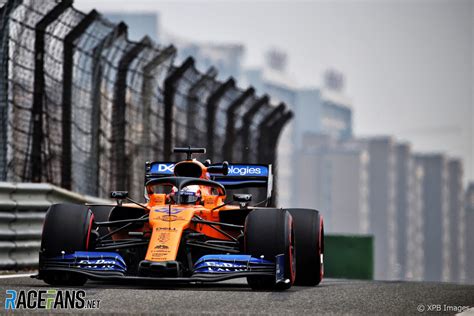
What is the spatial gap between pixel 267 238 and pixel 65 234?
5.45ft

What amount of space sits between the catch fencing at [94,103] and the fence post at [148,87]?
14 mm

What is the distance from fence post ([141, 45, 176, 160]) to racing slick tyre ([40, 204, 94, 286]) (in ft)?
25.0

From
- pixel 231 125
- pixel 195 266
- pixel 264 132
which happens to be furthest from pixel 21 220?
pixel 264 132

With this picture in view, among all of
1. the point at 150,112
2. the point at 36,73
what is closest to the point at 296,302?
the point at 36,73

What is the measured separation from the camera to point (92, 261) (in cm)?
1102

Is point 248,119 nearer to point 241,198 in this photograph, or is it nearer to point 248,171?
point 248,171

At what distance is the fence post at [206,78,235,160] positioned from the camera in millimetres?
20953

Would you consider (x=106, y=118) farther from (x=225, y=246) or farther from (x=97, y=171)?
(x=225, y=246)

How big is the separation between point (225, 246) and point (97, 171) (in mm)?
6316

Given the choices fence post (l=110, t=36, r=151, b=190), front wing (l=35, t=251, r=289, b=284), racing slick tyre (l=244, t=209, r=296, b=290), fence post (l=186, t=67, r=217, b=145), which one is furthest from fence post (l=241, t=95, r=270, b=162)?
front wing (l=35, t=251, r=289, b=284)

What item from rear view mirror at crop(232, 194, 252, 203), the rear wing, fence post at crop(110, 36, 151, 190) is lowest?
rear view mirror at crop(232, 194, 252, 203)

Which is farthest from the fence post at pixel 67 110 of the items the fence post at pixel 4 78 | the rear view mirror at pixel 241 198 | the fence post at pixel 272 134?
the fence post at pixel 272 134

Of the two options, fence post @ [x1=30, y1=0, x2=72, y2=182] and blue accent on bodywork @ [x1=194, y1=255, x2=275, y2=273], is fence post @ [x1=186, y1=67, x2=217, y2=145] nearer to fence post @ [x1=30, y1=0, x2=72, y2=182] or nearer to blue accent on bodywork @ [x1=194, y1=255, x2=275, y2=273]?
fence post @ [x1=30, y1=0, x2=72, y2=182]

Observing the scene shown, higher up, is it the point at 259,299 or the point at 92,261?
the point at 92,261
